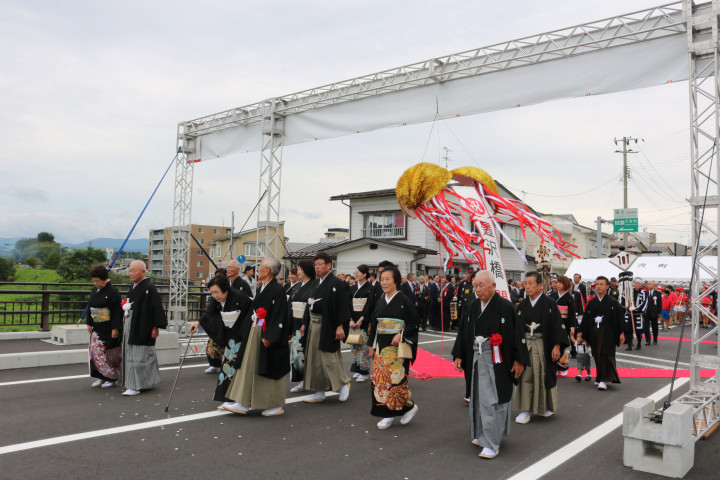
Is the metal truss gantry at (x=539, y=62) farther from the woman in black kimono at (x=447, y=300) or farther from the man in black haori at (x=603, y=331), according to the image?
the woman in black kimono at (x=447, y=300)

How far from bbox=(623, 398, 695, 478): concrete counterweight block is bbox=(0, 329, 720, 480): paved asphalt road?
0.12 meters

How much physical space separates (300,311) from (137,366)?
227 cm

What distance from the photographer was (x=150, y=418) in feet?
18.0

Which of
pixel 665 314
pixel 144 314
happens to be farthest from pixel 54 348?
pixel 665 314

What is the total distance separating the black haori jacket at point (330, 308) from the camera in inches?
257

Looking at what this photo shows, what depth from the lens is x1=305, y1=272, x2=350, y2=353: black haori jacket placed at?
21.4 feet

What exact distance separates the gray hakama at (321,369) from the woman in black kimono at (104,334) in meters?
2.67

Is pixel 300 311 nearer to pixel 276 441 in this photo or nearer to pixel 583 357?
pixel 276 441

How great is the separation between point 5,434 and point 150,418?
4.30ft

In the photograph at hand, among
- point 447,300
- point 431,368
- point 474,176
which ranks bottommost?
point 431,368

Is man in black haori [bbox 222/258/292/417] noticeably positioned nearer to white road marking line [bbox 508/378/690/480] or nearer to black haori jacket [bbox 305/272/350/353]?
black haori jacket [bbox 305/272/350/353]

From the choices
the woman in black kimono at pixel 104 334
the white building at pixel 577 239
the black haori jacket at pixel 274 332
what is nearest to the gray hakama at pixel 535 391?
the black haori jacket at pixel 274 332

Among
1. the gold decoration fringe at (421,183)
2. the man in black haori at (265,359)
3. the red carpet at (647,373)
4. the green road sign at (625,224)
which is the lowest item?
the red carpet at (647,373)

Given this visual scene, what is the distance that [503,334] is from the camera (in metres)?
4.80
